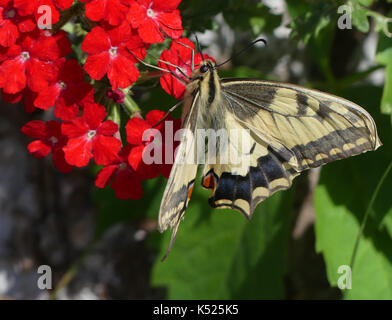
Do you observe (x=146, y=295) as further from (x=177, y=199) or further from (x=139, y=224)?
(x=177, y=199)

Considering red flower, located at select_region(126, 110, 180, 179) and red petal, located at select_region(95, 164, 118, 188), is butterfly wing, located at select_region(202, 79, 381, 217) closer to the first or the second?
red flower, located at select_region(126, 110, 180, 179)

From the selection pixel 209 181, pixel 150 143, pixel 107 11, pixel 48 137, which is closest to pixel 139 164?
pixel 150 143

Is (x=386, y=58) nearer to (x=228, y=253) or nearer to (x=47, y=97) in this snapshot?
(x=228, y=253)

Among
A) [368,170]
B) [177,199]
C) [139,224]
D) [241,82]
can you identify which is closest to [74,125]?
[177,199]

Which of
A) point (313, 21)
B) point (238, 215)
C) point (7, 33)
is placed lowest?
point (238, 215)

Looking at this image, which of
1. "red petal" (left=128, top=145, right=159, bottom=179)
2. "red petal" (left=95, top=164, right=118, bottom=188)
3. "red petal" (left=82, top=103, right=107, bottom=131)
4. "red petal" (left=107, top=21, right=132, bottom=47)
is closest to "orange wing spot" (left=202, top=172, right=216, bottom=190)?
"red petal" (left=128, top=145, right=159, bottom=179)

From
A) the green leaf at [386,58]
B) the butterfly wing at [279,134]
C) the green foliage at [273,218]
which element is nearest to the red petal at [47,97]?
the butterfly wing at [279,134]
